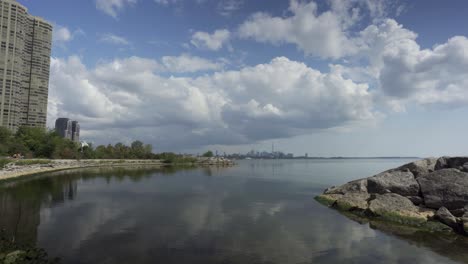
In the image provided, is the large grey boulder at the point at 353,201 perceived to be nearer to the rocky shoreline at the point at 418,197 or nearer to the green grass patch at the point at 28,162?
the rocky shoreline at the point at 418,197

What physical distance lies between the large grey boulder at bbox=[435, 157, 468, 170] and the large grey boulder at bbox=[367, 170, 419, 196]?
228 inches

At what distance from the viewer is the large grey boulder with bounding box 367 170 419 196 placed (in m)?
36.3

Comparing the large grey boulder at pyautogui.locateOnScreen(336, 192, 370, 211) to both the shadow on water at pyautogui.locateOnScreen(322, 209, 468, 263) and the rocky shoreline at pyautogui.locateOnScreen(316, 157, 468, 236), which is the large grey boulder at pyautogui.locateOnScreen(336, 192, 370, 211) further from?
the shadow on water at pyautogui.locateOnScreen(322, 209, 468, 263)

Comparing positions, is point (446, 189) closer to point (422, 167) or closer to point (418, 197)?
point (418, 197)

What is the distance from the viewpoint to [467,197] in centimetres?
3000

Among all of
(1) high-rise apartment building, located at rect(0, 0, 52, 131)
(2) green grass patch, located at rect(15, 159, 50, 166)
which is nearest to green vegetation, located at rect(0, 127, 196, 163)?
(2) green grass patch, located at rect(15, 159, 50, 166)

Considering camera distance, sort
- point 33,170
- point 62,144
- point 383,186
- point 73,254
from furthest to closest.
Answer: point 62,144 < point 33,170 < point 383,186 < point 73,254

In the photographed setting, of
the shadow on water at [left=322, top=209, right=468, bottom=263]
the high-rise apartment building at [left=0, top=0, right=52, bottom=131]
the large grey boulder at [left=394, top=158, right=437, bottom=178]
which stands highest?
the high-rise apartment building at [left=0, top=0, right=52, bottom=131]

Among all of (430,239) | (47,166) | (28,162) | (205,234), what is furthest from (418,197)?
(47,166)

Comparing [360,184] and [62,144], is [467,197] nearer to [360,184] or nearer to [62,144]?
[360,184]

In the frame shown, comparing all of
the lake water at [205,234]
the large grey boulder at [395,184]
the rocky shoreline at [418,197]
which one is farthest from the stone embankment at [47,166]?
the large grey boulder at [395,184]

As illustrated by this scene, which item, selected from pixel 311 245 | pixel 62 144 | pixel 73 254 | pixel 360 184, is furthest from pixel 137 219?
pixel 62 144

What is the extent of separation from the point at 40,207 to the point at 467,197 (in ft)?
156

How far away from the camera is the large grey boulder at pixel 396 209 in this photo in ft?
98.4
